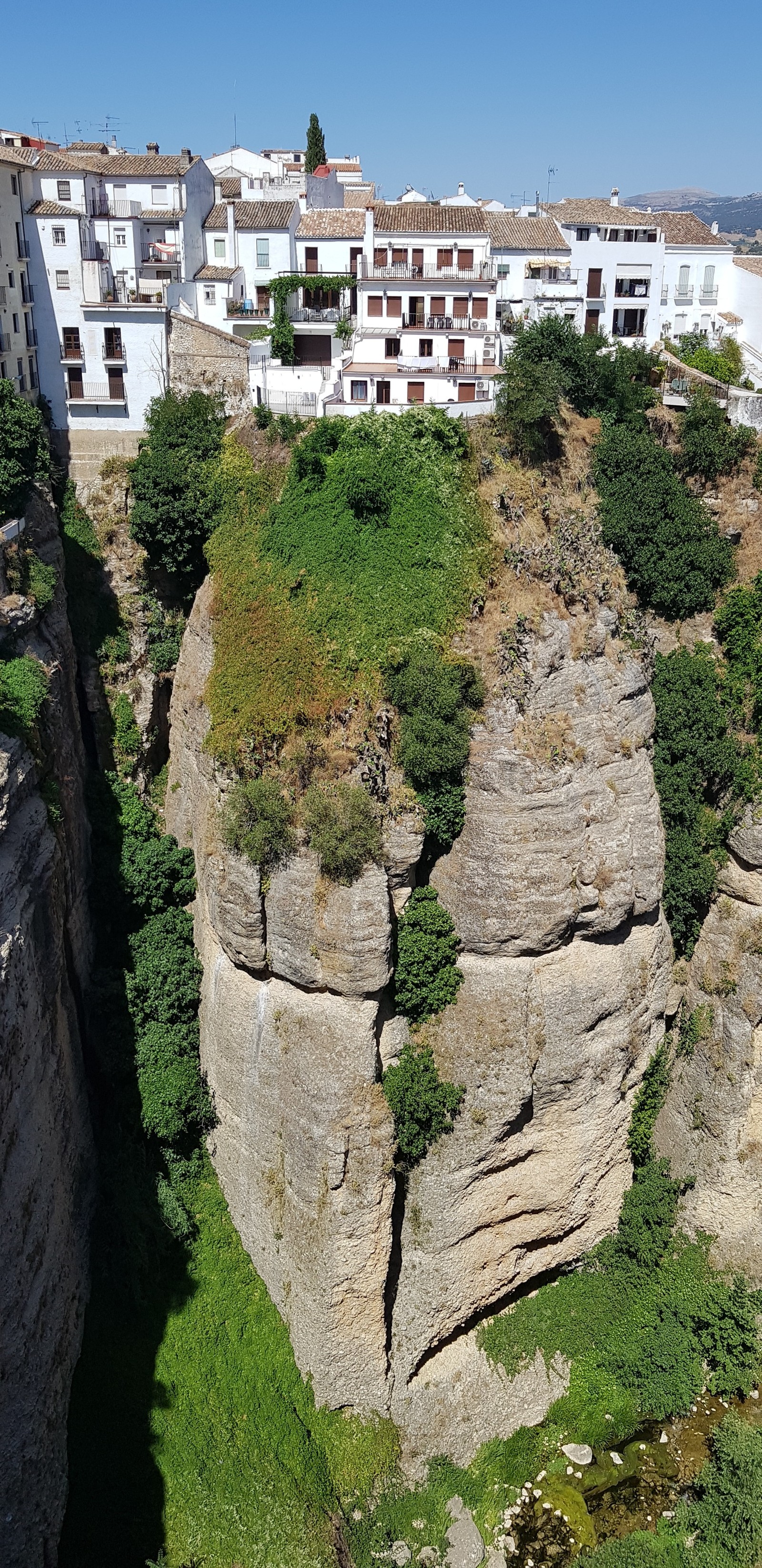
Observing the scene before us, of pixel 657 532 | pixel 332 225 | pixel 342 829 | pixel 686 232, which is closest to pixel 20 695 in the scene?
pixel 342 829

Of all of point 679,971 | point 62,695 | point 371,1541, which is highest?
point 62,695

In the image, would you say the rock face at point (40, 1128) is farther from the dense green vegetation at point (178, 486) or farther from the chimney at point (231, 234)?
the chimney at point (231, 234)

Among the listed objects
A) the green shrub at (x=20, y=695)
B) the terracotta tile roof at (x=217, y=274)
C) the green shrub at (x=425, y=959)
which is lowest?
the green shrub at (x=425, y=959)

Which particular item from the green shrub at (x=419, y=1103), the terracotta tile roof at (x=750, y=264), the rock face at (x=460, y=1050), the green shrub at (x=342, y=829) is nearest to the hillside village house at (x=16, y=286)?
the rock face at (x=460, y=1050)

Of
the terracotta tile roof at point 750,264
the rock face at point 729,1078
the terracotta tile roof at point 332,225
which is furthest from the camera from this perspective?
the terracotta tile roof at point 750,264

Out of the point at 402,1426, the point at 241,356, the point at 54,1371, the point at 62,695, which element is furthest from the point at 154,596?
the point at 402,1426

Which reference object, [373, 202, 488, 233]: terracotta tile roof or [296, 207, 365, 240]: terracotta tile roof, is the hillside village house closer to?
[296, 207, 365, 240]: terracotta tile roof

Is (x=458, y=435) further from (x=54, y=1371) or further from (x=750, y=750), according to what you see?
(x=54, y=1371)
